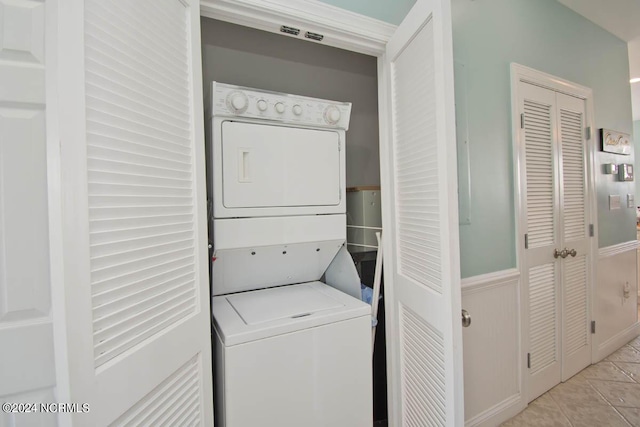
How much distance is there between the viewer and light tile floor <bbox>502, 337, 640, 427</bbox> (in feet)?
6.31

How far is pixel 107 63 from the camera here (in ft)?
2.44

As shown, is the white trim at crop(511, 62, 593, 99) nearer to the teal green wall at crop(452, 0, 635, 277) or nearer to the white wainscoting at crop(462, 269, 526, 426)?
the teal green wall at crop(452, 0, 635, 277)

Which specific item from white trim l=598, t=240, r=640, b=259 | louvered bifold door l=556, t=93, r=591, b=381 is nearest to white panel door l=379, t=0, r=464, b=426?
louvered bifold door l=556, t=93, r=591, b=381

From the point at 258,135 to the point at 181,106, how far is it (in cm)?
43

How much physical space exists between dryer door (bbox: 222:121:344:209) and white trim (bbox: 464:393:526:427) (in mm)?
1592

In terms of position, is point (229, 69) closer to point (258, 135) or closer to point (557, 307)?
point (258, 135)

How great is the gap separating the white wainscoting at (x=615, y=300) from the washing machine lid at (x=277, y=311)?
2.64m

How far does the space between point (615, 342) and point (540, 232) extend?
178 centimetres

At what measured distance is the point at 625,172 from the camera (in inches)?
116

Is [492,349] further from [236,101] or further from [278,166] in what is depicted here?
[236,101]

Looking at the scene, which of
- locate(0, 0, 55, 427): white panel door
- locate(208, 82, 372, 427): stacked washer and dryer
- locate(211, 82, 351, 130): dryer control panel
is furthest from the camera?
locate(211, 82, 351, 130): dryer control panel

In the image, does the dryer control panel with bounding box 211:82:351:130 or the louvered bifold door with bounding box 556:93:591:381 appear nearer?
the dryer control panel with bounding box 211:82:351:130

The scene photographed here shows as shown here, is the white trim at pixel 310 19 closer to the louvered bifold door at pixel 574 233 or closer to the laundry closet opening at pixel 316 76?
the laundry closet opening at pixel 316 76

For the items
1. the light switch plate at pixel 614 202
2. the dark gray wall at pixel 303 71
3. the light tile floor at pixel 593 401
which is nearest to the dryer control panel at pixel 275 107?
the dark gray wall at pixel 303 71
